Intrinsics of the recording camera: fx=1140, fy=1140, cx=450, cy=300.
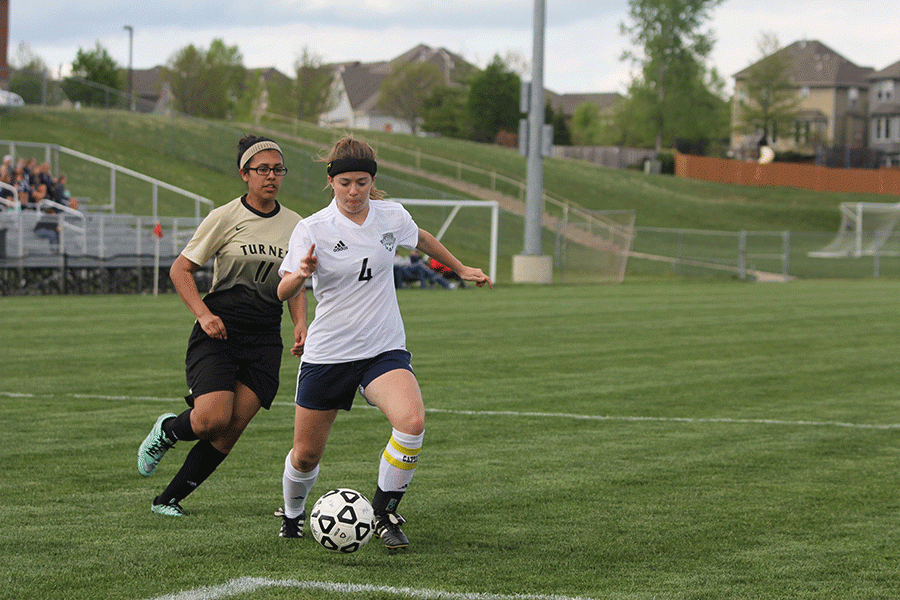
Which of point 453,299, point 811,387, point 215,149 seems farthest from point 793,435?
point 215,149

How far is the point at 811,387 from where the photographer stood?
1257cm

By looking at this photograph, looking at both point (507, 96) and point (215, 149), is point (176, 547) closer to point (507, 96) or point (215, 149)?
point (215, 149)

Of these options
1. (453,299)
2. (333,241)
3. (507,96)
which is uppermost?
(507,96)

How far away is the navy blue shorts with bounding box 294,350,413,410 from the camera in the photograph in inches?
224

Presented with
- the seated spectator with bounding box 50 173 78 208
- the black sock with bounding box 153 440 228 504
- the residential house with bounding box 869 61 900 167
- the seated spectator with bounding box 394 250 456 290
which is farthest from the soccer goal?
the residential house with bounding box 869 61 900 167

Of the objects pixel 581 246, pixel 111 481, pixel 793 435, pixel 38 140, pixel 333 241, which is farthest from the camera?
pixel 38 140

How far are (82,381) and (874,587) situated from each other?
9.06 meters

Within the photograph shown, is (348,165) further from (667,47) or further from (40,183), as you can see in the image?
(667,47)

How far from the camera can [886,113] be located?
104 meters

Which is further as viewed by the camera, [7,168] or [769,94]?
[769,94]

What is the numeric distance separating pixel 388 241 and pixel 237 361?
47.7 inches

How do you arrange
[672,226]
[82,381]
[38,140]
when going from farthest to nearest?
1. [672,226]
2. [38,140]
3. [82,381]

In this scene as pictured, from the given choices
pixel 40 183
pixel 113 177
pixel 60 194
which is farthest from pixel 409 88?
pixel 40 183

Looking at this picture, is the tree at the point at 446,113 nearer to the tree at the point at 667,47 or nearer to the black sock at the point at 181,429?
the tree at the point at 667,47
